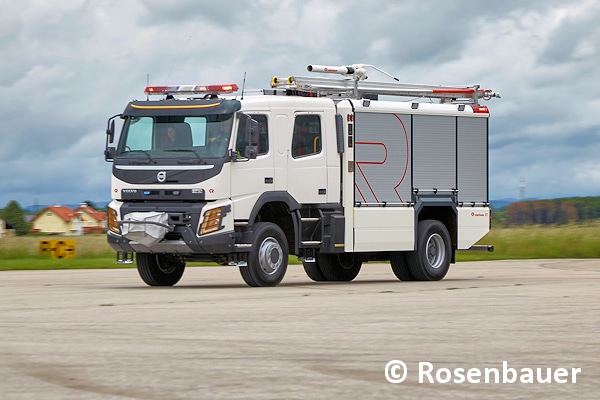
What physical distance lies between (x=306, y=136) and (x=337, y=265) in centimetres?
407

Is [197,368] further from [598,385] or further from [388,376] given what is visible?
[598,385]

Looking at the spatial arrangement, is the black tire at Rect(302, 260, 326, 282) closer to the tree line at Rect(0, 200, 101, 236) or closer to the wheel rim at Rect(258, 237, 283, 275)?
the wheel rim at Rect(258, 237, 283, 275)

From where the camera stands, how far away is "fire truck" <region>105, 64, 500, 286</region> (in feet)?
65.0

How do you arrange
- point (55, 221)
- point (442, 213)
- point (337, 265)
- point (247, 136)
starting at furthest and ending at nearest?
point (55, 221) → point (337, 265) → point (442, 213) → point (247, 136)

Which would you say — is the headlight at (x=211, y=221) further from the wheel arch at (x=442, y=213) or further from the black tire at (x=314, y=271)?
the black tire at (x=314, y=271)

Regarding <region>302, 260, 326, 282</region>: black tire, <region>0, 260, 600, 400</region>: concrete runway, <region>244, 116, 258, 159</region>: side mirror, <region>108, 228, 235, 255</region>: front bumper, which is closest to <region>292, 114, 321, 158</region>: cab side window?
<region>244, 116, 258, 159</region>: side mirror

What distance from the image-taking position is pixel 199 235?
64.2 feet

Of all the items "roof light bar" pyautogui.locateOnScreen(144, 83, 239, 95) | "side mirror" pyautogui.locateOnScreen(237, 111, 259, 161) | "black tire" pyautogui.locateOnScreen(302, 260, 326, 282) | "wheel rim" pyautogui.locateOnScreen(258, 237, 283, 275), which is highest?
"roof light bar" pyautogui.locateOnScreen(144, 83, 239, 95)

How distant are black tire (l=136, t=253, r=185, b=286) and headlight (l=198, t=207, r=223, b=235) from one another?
1717 millimetres

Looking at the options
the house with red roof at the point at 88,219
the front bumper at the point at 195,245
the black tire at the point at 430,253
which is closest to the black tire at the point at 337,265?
the black tire at the point at 430,253

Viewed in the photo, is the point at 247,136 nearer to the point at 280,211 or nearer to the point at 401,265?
the point at 280,211

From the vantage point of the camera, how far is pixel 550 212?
228 feet

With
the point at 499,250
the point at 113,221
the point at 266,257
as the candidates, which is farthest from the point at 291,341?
the point at 499,250

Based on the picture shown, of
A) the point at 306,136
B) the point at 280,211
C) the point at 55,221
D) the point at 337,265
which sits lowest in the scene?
the point at 337,265
